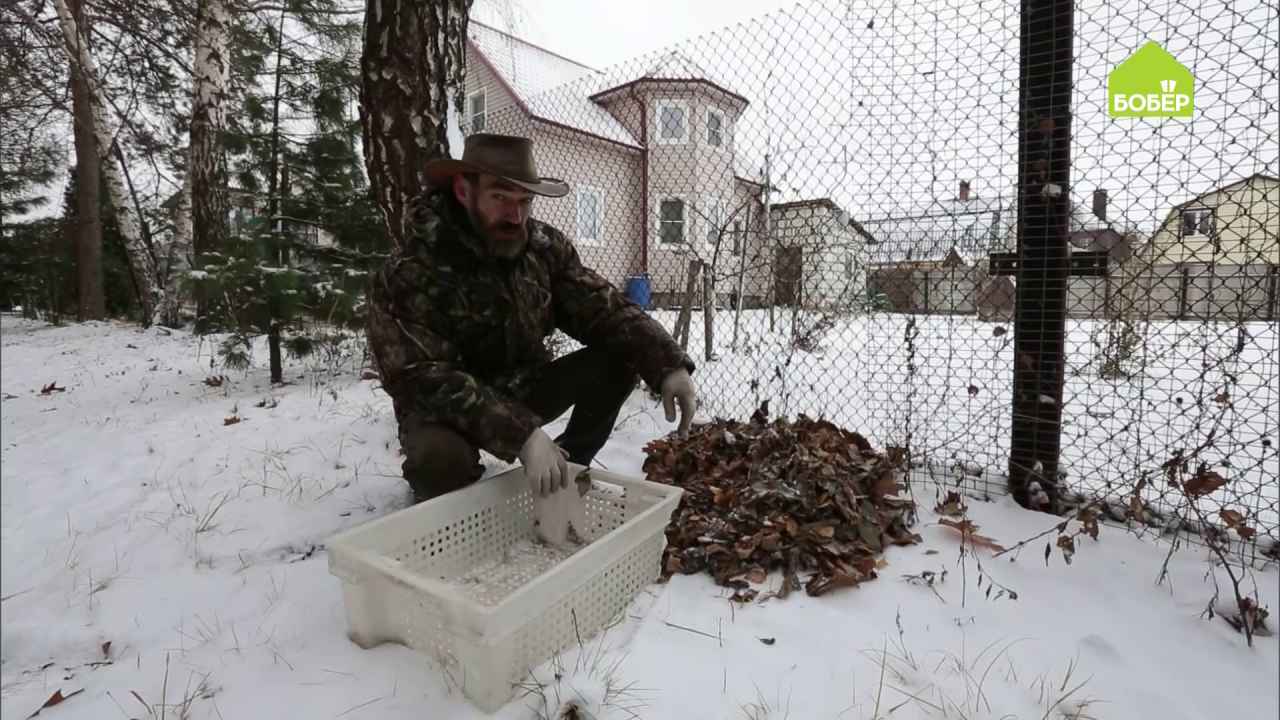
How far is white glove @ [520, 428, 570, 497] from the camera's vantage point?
1.64 metres

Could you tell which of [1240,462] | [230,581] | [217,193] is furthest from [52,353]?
[1240,462]

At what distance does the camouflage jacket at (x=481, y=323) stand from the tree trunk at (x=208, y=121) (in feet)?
18.3

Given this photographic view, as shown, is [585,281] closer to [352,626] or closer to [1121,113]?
[352,626]

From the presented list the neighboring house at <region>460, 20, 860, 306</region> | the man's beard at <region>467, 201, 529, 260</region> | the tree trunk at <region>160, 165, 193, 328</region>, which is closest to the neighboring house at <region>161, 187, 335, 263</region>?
the neighboring house at <region>460, 20, 860, 306</region>

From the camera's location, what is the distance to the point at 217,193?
6.33 meters

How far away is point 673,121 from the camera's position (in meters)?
11.2

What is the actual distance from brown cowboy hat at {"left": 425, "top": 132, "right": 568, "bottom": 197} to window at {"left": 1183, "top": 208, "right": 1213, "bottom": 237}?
6.92 ft

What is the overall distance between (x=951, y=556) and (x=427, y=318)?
1912 millimetres

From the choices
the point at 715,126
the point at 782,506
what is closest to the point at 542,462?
the point at 782,506

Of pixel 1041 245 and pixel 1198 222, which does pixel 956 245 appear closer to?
pixel 1041 245

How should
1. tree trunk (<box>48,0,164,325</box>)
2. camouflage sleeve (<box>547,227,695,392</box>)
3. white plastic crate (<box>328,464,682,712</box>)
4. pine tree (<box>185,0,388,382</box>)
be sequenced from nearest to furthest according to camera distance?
white plastic crate (<box>328,464,682,712</box>)
camouflage sleeve (<box>547,227,695,392</box>)
pine tree (<box>185,0,388,382</box>)
tree trunk (<box>48,0,164,325</box>)

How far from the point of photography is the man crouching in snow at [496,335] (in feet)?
5.71

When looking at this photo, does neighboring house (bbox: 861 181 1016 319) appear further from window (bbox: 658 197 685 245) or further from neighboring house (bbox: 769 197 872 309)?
window (bbox: 658 197 685 245)

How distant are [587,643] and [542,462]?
495mm
